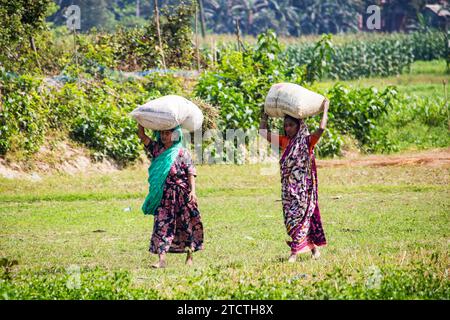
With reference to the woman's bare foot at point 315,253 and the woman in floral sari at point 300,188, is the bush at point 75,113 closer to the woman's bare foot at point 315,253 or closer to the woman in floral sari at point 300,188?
the woman in floral sari at point 300,188

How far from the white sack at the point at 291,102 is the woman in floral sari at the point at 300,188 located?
17cm

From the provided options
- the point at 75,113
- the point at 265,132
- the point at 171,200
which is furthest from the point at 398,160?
the point at 171,200

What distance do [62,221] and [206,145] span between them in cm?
683

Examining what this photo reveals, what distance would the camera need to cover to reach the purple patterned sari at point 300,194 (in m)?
9.41

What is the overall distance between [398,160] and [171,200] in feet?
36.0

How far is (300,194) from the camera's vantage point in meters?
9.46

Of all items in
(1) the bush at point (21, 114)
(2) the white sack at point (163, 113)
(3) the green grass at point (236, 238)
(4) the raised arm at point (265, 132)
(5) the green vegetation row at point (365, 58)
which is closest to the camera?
(3) the green grass at point (236, 238)

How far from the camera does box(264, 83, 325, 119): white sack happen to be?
30.4 feet

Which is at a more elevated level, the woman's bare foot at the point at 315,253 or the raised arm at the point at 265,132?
the raised arm at the point at 265,132

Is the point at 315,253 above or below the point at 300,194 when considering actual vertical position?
below

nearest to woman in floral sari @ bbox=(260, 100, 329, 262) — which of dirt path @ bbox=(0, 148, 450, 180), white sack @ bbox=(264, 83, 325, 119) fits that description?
white sack @ bbox=(264, 83, 325, 119)

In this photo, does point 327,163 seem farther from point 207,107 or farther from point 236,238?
point 236,238

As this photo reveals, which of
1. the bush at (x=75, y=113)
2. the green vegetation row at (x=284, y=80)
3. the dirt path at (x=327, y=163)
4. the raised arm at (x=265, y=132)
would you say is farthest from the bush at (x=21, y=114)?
the raised arm at (x=265, y=132)
